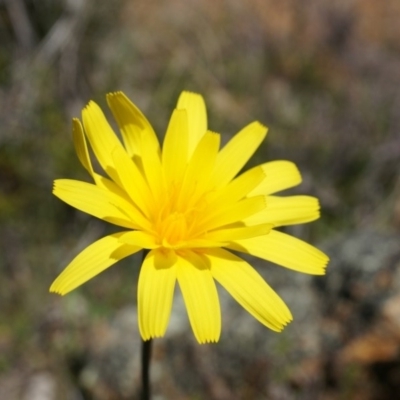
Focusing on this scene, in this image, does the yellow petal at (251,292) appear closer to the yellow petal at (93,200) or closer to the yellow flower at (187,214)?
the yellow flower at (187,214)

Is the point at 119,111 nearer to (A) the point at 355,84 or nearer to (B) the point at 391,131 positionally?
(B) the point at 391,131

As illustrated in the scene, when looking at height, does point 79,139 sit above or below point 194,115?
above

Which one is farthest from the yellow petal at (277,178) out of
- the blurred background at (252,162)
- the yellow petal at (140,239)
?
the blurred background at (252,162)

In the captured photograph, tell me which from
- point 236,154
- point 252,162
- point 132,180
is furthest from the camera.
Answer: point 252,162

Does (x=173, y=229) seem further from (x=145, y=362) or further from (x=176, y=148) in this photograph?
(x=145, y=362)

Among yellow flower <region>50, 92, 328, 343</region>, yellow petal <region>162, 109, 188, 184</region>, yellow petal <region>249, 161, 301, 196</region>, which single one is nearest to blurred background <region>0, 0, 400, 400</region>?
yellow petal <region>249, 161, 301, 196</region>

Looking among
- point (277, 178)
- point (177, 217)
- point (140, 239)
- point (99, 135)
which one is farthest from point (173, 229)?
point (277, 178)

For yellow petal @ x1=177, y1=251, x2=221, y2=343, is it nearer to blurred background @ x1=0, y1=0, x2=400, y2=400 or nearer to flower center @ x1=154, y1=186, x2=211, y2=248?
flower center @ x1=154, y1=186, x2=211, y2=248
